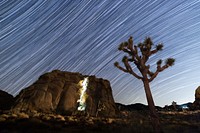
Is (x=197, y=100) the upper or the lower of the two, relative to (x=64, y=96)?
upper

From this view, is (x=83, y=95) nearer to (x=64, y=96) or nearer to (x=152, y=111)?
(x=64, y=96)

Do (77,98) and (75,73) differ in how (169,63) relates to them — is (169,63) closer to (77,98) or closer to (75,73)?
(77,98)

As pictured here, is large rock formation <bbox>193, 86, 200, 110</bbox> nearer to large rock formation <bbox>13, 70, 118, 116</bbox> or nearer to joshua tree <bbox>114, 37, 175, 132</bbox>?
large rock formation <bbox>13, 70, 118, 116</bbox>

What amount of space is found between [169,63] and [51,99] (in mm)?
12267

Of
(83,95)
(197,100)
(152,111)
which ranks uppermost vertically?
(197,100)

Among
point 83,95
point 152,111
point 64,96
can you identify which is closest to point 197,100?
point 83,95

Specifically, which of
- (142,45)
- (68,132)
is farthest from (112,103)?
(68,132)

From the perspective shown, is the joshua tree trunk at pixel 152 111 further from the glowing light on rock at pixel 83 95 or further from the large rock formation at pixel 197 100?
the large rock formation at pixel 197 100

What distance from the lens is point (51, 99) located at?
2164 cm

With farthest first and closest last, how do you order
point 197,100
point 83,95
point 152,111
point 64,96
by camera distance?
point 197,100, point 83,95, point 64,96, point 152,111

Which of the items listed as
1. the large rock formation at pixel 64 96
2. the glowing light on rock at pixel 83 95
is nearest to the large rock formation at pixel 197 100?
the large rock formation at pixel 64 96

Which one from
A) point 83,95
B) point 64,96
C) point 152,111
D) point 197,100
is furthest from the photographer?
point 197,100

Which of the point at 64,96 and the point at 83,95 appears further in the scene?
the point at 83,95

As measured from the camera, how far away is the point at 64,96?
22.7 meters
